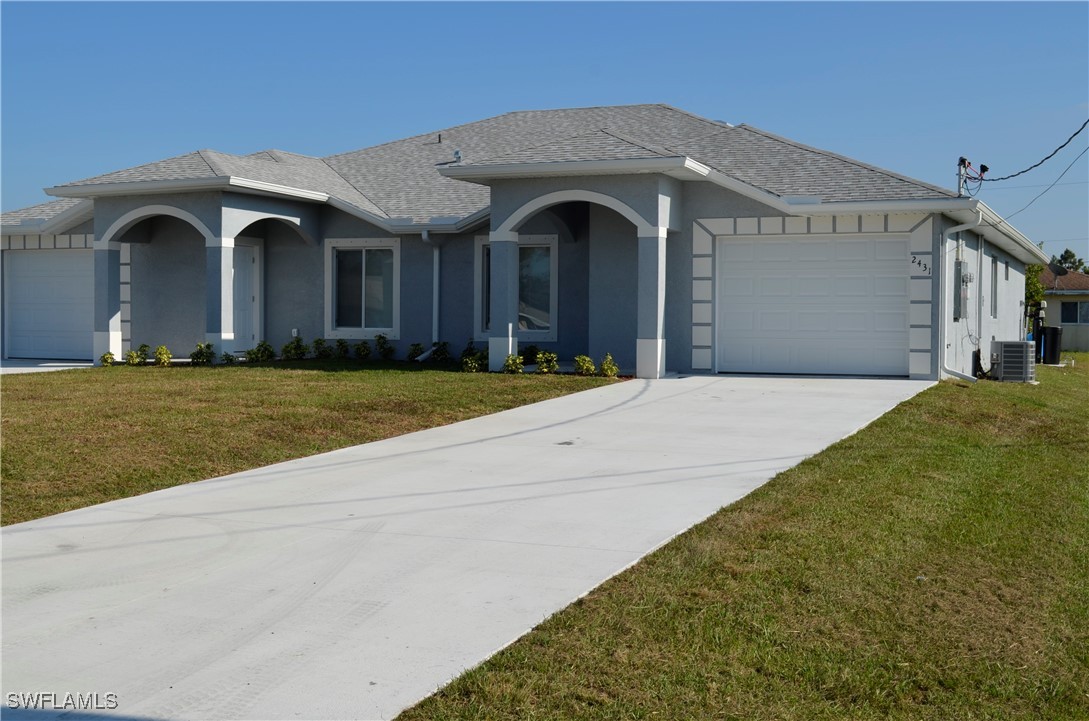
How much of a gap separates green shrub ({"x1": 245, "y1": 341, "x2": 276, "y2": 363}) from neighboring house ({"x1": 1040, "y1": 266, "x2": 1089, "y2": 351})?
109ft

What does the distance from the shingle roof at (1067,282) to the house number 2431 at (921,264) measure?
29299 mm

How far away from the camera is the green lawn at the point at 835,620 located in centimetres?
431

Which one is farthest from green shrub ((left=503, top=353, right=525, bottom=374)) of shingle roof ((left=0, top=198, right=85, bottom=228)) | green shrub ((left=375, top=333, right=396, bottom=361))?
shingle roof ((left=0, top=198, right=85, bottom=228))

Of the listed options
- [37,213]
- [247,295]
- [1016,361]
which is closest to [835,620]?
[1016,361]

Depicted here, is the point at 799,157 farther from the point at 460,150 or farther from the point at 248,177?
the point at 248,177

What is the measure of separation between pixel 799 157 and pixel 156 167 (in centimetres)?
1198

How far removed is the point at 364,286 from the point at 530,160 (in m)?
5.70

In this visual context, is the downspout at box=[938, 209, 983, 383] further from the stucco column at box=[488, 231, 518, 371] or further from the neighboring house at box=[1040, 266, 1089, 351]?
the neighboring house at box=[1040, 266, 1089, 351]

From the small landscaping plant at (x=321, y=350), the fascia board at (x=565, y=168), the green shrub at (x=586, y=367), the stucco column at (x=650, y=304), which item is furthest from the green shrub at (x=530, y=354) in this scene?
the small landscaping plant at (x=321, y=350)

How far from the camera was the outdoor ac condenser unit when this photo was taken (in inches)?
784

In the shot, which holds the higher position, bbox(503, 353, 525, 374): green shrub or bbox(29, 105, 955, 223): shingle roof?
bbox(29, 105, 955, 223): shingle roof

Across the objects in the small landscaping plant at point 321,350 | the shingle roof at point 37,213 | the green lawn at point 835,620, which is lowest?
the green lawn at point 835,620

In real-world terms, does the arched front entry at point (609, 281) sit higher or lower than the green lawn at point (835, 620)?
higher

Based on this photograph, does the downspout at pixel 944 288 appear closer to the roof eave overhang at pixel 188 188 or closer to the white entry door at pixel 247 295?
the roof eave overhang at pixel 188 188
